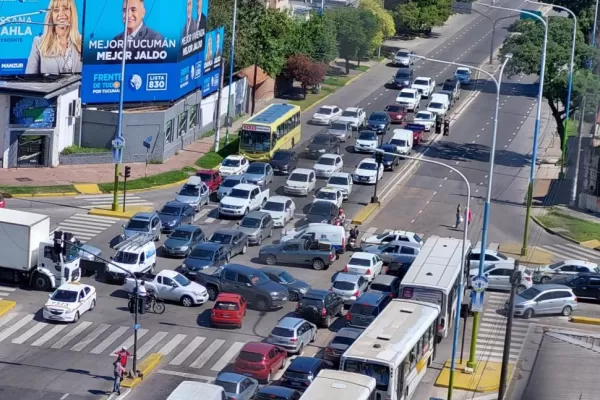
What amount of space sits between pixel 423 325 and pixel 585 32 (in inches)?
3059

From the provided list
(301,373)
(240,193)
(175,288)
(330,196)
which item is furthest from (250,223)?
(301,373)

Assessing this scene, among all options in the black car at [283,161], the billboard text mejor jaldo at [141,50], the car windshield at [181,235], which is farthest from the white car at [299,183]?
the car windshield at [181,235]

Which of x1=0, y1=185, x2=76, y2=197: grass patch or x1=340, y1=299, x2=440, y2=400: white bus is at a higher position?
x1=340, y1=299, x2=440, y2=400: white bus

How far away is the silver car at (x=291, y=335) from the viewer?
166 feet

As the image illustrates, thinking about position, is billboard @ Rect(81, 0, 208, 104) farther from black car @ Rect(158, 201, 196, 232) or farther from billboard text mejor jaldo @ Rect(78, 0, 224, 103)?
black car @ Rect(158, 201, 196, 232)

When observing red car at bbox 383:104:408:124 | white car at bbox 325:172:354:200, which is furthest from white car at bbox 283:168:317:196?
red car at bbox 383:104:408:124

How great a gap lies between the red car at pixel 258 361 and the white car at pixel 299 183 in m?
26.2

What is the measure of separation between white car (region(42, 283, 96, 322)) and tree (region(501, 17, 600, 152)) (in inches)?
1595

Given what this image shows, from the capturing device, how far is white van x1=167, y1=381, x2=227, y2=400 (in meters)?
42.0

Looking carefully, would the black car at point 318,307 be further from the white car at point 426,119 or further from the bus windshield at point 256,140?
the white car at point 426,119

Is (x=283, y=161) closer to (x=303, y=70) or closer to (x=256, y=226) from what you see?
(x=256, y=226)

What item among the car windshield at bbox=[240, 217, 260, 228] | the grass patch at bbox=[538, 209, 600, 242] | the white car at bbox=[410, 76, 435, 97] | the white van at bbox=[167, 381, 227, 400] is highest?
the white car at bbox=[410, 76, 435, 97]

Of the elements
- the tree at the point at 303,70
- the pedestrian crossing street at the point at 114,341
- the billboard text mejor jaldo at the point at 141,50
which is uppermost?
the billboard text mejor jaldo at the point at 141,50

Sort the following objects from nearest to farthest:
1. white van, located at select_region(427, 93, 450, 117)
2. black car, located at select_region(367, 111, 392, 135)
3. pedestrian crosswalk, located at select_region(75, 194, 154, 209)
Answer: pedestrian crosswalk, located at select_region(75, 194, 154, 209), black car, located at select_region(367, 111, 392, 135), white van, located at select_region(427, 93, 450, 117)
